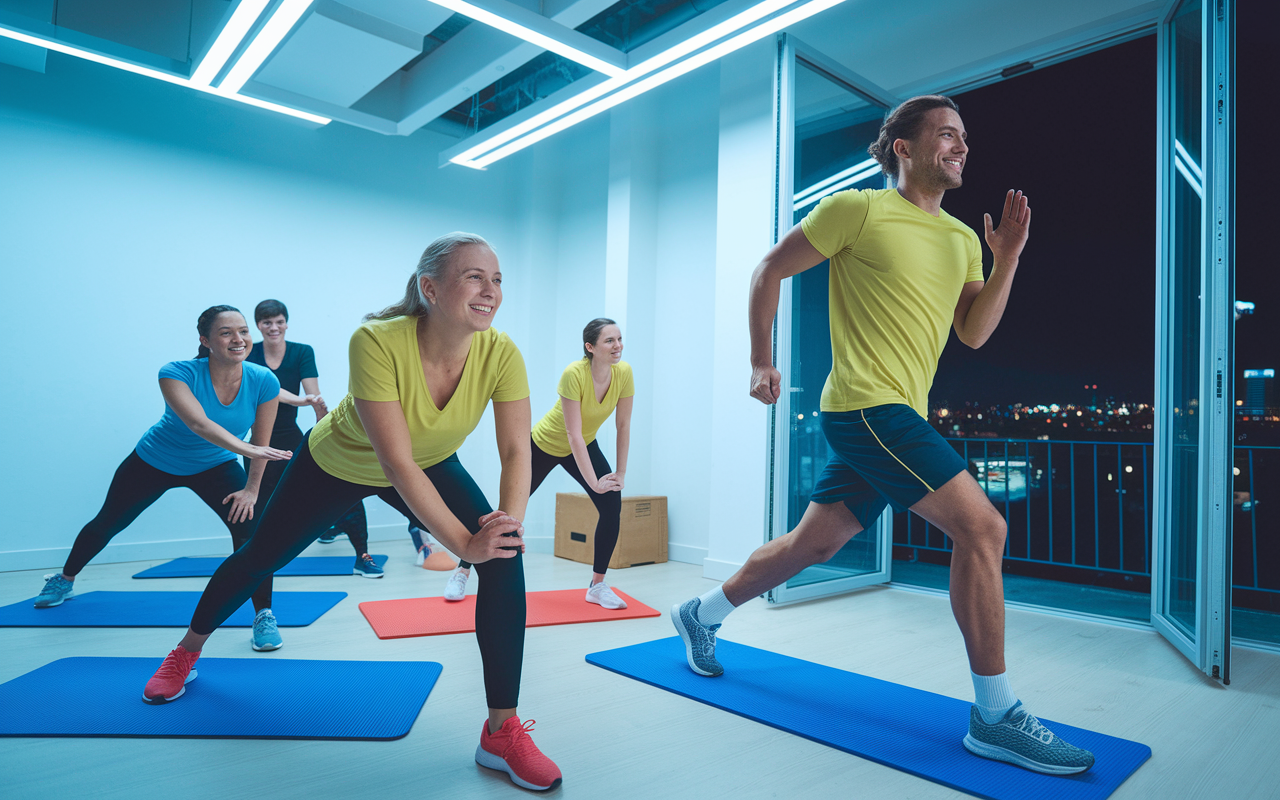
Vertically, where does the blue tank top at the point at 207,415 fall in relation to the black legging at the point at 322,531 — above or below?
above

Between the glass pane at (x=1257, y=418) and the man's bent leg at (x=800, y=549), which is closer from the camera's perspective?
the man's bent leg at (x=800, y=549)

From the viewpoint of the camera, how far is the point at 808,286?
11.4 ft

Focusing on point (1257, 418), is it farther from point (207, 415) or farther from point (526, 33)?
point (207, 415)

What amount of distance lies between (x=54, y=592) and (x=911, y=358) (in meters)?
3.45

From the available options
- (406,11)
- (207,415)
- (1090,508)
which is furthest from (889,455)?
(1090,508)

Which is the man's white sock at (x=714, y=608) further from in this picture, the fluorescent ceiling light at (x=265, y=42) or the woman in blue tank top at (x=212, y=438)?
the fluorescent ceiling light at (x=265, y=42)

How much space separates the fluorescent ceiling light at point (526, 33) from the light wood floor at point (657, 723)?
2.67 m

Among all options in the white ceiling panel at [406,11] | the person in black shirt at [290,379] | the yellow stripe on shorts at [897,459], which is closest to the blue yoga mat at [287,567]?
the person in black shirt at [290,379]

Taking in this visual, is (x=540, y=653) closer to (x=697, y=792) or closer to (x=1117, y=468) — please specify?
(x=697, y=792)

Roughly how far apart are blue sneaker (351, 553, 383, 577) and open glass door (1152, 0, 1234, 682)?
363 cm

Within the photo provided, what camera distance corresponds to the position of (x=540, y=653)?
2.40 metres

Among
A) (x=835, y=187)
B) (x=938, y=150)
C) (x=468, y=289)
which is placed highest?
(x=835, y=187)

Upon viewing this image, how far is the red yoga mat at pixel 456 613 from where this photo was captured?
2.65 m

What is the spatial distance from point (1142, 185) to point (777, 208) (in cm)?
448
